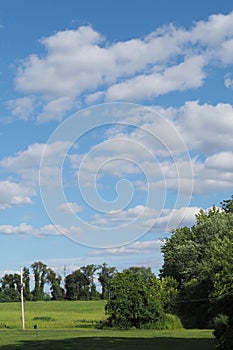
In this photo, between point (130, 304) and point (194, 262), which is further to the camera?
point (194, 262)

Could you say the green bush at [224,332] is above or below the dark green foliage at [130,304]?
below

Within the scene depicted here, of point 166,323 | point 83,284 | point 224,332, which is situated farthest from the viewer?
point 83,284

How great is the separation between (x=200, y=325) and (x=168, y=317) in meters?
3.04

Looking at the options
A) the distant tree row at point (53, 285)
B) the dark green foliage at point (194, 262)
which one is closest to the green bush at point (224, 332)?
the dark green foliage at point (194, 262)

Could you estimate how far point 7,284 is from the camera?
14738 cm

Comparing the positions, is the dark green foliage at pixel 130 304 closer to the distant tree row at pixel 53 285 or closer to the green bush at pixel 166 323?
the green bush at pixel 166 323

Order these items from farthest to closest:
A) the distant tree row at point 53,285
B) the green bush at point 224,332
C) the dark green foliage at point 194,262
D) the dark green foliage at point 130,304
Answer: the distant tree row at point 53,285
the dark green foliage at point 194,262
the dark green foliage at point 130,304
the green bush at point 224,332

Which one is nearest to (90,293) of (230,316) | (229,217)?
(229,217)

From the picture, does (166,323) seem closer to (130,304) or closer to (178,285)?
(130,304)

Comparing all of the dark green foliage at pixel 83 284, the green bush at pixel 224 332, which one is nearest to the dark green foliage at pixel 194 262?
the green bush at pixel 224 332

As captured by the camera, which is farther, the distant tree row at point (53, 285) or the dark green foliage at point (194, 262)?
the distant tree row at point (53, 285)

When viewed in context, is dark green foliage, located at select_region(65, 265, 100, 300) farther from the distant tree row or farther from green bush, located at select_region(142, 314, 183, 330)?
green bush, located at select_region(142, 314, 183, 330)

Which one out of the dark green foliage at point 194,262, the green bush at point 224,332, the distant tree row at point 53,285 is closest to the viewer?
the green bush at point 224,332

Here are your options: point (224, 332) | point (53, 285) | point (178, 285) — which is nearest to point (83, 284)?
point (53, 285)
